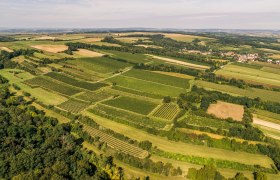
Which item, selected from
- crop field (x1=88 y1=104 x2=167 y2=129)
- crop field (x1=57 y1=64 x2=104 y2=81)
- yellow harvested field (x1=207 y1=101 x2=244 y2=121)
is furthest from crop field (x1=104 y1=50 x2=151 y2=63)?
yellow harvested field (x1=207 y1=101 x2=244 y2=121)

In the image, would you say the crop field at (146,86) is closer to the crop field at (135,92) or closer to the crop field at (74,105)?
the crop field at (135,92)

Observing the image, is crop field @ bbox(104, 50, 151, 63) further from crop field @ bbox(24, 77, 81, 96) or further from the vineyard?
the vineyard

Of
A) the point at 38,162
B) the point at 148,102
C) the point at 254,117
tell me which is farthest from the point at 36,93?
the point at 254,117

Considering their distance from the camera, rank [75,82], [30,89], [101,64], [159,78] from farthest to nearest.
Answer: [101,64] → [159,78] → [75,82] → [30,89]

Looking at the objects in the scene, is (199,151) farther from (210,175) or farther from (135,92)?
(135,92)

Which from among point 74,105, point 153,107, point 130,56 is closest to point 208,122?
point 153,107

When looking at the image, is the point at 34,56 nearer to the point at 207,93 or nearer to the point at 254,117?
the point at 207,93
